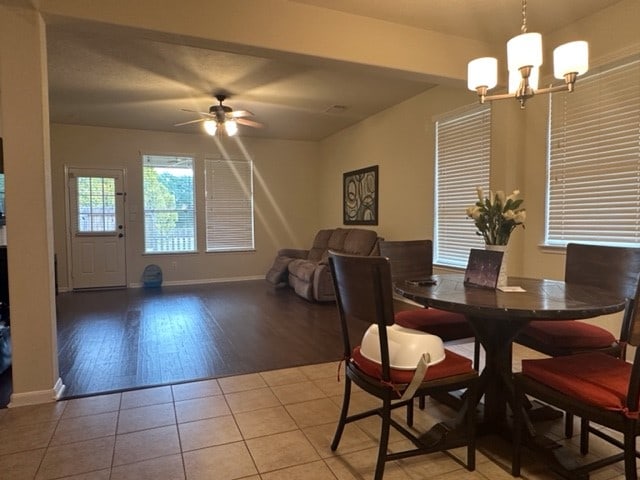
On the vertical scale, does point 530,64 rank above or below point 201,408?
above

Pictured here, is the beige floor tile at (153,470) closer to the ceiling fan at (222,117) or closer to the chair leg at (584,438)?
the chair leg at (584,438)

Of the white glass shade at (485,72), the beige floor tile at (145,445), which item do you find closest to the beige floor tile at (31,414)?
the beige floor tile at (145,445)

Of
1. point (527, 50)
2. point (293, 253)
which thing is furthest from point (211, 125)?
point (527, 50)

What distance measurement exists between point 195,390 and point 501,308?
1.99 metres

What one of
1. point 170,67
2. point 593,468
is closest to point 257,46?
point 170,67

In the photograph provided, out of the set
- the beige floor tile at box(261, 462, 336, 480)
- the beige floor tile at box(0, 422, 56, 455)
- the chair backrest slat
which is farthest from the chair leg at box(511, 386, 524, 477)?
the beige floor tile at box(0, 422, 56, 455)

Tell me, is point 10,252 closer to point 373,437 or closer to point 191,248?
point 373,437

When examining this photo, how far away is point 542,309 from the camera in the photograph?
156 cm

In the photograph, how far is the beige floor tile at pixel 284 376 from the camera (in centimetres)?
274

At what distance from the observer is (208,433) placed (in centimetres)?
211

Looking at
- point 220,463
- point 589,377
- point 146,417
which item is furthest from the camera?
point 146,417

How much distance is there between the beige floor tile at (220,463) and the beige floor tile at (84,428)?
564 mm

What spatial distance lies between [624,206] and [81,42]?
452 centimetres

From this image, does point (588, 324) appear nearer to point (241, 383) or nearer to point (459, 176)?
point (241, 383)
